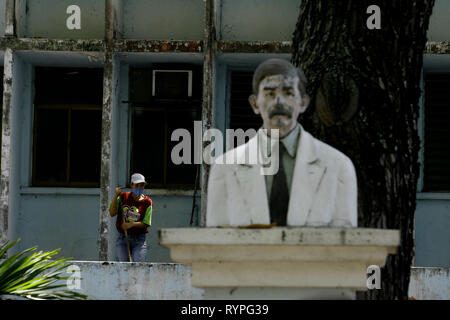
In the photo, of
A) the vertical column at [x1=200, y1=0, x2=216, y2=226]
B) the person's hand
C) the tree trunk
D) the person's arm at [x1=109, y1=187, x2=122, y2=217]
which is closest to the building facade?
the vertical column at [x1=200, y1=0, x2=216, y2=226]

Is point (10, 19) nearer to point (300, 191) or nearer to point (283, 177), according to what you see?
point (283, 177)

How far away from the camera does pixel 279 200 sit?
4332 millimetres

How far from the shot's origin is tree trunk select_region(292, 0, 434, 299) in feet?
18.4

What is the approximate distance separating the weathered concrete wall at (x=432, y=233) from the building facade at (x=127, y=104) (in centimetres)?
1

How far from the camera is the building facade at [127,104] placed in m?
12.5

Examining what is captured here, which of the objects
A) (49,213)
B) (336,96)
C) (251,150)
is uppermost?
(336,96)

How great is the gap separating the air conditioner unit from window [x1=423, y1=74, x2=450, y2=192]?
3568 millimetres

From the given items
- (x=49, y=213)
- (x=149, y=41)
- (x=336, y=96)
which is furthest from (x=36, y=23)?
(x=336, y=96)

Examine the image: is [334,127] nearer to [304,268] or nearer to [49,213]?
[304,268]

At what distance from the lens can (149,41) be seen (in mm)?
12531

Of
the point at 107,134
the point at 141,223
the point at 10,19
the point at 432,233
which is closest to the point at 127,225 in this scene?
the point at 141,223

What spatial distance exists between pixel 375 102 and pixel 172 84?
7874 millimetres

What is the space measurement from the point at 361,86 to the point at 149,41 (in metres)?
7.28

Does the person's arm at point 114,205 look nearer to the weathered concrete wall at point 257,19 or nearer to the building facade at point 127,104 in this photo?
the building facade at point 127,104
